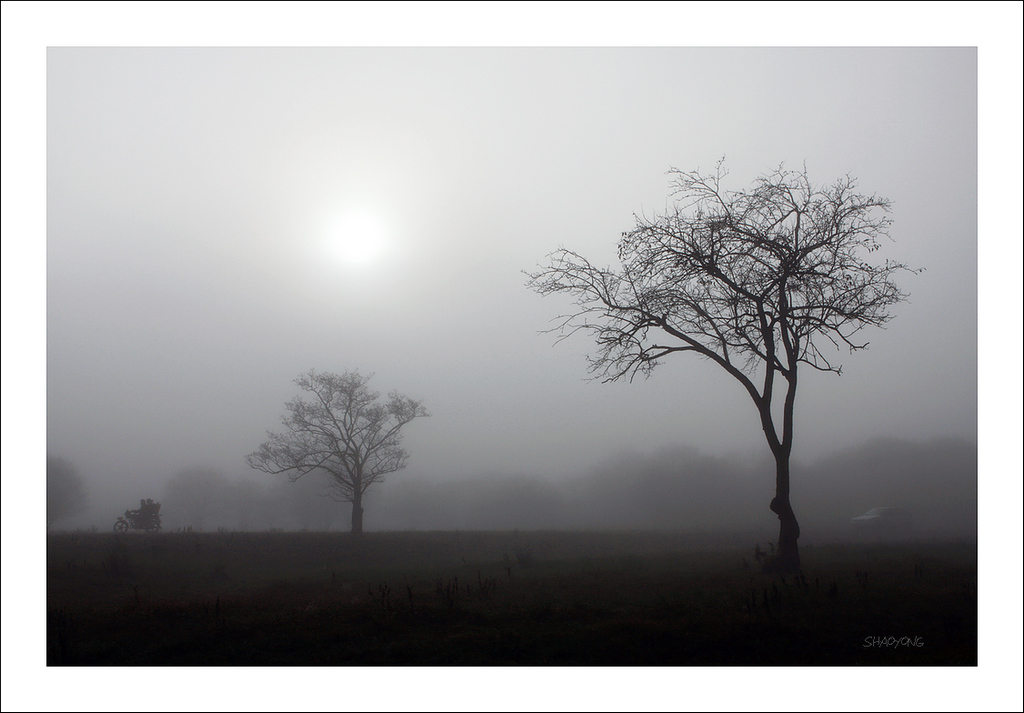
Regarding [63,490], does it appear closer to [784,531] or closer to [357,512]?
[357,512]

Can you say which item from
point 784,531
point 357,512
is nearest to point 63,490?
point 357,512

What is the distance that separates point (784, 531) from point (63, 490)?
6857cm

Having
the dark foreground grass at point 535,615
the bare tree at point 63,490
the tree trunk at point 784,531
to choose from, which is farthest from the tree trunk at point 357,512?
the bare tree at point 63,490

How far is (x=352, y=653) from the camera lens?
10.7 meters

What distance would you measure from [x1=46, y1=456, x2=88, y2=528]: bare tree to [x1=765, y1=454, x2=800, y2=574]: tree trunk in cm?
6356

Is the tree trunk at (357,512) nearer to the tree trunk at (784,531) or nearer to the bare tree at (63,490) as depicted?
the tree trunk at (784,531)

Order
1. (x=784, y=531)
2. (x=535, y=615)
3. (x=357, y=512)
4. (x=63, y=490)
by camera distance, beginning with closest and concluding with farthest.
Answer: (x=535, y=615) < (x=784, y=531) < (x=357, y=512) < (x=63, y=490)

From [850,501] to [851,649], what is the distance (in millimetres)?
33630

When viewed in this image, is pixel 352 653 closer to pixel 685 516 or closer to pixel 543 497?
pixel 685 516

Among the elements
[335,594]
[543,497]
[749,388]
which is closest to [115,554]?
[335,594]

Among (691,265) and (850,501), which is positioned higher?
(691,265)

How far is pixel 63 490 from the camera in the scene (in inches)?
2192

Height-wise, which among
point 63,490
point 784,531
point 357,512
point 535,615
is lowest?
point 63,490

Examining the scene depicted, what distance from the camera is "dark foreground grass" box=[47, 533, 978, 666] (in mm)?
10531
